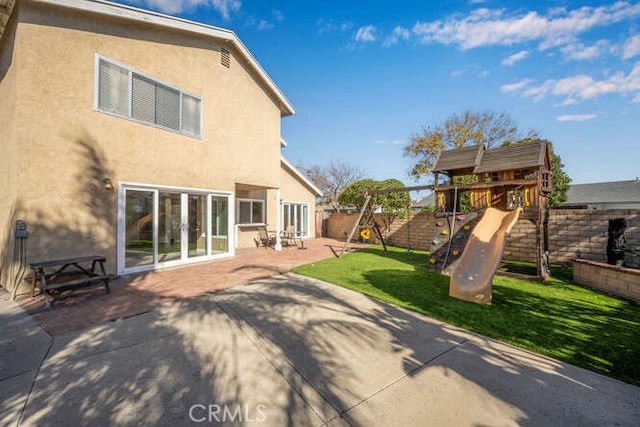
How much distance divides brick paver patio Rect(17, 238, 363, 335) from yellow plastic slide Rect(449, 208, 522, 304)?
4956 millimetres

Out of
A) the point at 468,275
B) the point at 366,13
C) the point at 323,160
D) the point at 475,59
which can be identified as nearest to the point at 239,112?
the point at 366,13

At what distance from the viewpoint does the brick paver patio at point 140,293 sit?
15.2 ft

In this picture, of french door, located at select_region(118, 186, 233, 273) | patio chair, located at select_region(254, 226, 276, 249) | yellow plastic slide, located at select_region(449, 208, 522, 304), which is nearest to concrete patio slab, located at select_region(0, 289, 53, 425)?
french door, located at select_region(118, 186, 233, 273)

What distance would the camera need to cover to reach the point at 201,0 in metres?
10.6

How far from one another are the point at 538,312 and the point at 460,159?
578 cm

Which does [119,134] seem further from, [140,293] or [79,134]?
[140,293]

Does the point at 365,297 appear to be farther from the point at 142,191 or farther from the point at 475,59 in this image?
the point at 475,59

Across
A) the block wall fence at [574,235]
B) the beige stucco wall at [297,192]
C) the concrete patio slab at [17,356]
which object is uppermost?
the beige stucco wall at [297,192]

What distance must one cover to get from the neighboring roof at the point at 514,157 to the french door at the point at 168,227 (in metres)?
9.17

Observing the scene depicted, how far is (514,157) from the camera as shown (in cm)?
818

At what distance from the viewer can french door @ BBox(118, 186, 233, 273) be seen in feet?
24.3

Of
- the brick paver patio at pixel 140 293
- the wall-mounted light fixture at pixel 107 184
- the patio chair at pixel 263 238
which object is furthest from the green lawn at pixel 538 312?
the patio chair at pixel 263 238

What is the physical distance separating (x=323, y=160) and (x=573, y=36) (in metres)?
32.2

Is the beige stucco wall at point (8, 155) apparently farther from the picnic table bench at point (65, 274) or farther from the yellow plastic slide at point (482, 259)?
the yellow plastic slide at point (482, 259)
